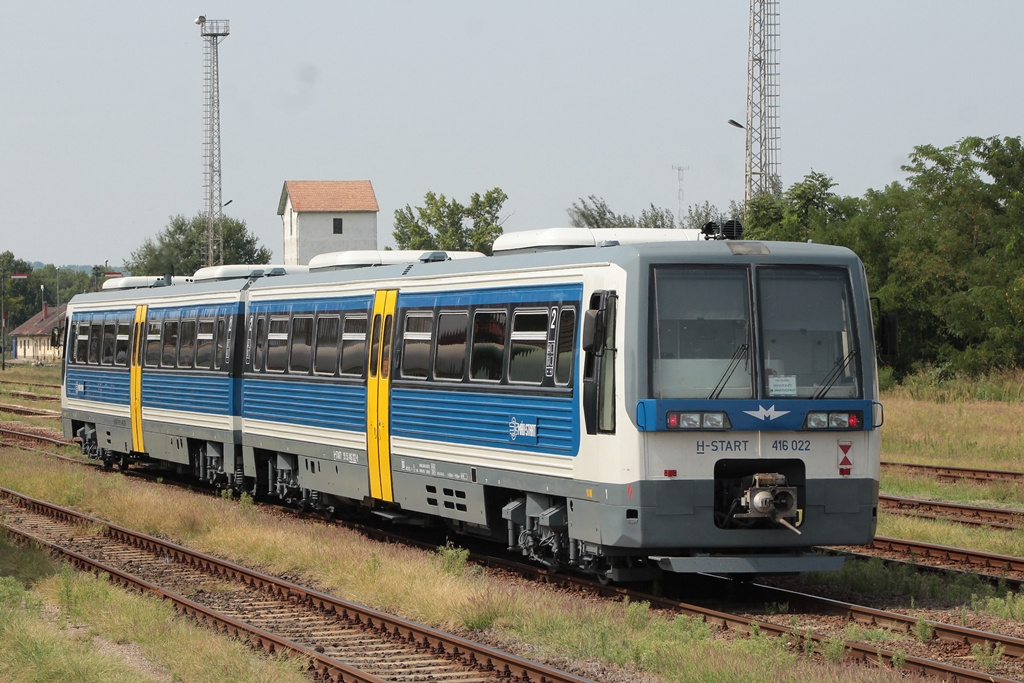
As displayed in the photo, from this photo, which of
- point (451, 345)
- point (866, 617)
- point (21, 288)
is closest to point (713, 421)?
point (866, 617)

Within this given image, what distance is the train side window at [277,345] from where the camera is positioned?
709 inches

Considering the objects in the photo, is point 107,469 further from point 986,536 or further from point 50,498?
point 986,536

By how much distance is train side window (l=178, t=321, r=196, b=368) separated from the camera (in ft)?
69.3

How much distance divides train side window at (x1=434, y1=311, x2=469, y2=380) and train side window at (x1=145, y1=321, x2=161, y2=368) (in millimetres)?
9690

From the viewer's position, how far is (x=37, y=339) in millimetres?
117438

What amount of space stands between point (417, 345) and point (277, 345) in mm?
4130

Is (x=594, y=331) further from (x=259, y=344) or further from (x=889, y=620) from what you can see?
(x=259, y=344)

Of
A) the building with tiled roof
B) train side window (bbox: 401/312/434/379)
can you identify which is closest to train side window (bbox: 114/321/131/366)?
train side window (bbox: 401/312/434/379)

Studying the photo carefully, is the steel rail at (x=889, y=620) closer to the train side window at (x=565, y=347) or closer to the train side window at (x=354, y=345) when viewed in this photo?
the train side window at (x=565, y=347)

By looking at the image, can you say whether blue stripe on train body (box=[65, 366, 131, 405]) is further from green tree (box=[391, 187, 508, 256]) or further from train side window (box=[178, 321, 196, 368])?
green tree (box=[391, 187, 508, 256])

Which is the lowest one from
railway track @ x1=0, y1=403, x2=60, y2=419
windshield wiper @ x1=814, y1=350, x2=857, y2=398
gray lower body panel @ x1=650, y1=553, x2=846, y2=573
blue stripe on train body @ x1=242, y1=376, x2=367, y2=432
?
railway track @ x1=0, y1=403, x2=60, y2=419

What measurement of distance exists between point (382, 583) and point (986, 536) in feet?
23.2

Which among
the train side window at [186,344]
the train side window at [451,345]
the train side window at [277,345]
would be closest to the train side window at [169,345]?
the train side window at [186,344]

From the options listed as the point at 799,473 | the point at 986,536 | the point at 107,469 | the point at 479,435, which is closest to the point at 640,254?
the point at 799,473
